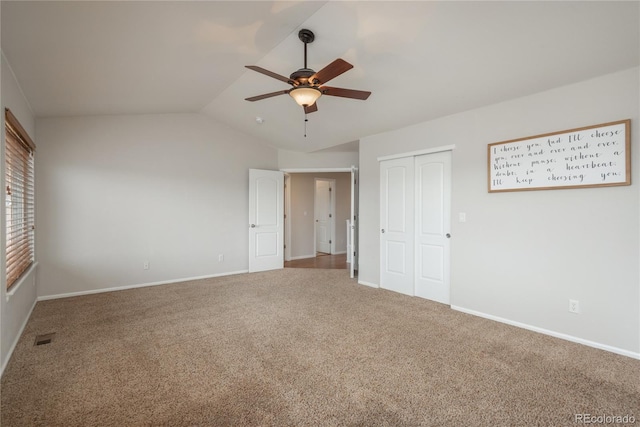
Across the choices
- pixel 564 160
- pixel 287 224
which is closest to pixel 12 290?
pixel 287 224

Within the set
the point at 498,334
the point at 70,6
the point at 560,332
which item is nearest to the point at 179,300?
the point at 70,6

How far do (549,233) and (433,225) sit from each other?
1.34m

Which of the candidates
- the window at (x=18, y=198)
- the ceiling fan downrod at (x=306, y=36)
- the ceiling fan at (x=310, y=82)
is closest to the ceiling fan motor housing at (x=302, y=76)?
the ceiling fan at (x=310, y=82)

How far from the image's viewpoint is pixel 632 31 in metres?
2.26

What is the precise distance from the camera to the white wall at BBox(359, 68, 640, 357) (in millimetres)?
2643


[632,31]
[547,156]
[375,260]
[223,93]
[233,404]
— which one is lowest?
[233,404]

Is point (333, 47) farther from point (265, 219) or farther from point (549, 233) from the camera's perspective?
point (265, 219)

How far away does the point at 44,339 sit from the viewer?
9.89 ft

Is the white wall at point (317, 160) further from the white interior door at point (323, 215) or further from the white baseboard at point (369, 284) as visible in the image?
the white baseboard at point (369, 284)

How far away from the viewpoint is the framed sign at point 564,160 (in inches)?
104

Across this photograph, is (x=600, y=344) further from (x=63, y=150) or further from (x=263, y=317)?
(x=63, y=150)

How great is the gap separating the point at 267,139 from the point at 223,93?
1.54 metres

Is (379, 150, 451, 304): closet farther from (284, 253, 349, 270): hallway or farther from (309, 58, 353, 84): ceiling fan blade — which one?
(309, 58, 353, 84): ceiling fan blade
